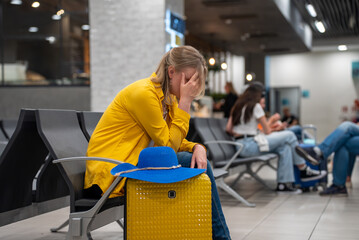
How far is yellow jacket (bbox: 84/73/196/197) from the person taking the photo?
2.32 m

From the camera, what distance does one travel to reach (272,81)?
2211cm

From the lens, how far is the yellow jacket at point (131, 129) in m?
2.32

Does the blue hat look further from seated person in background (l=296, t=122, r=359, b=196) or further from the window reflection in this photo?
the window reflection

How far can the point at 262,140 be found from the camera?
219 inches

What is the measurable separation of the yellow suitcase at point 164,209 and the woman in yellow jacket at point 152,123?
29 cm

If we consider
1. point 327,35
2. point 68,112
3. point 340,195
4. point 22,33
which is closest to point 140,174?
point 68,112

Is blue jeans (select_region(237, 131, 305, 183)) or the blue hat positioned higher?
the blue hat

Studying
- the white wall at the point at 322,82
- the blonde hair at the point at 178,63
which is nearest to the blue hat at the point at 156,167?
the blonde hair at the point at 178,63

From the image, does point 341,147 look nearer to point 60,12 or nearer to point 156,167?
point 156,167

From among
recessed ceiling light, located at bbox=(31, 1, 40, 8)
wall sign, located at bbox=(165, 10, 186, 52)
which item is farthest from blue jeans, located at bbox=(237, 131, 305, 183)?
recessed ceiling light, located at bbox=(31, 1, 40, 8)

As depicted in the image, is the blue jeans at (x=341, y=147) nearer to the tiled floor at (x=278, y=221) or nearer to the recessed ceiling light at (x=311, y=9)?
the tiled floor at (x=278, y=221)

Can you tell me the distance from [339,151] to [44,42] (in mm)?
8216

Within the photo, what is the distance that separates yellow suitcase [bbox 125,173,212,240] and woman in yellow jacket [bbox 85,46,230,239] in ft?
0.96

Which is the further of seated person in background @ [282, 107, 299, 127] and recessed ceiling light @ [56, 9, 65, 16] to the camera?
→ seated person in background @ [282, 107, 299, 127]
